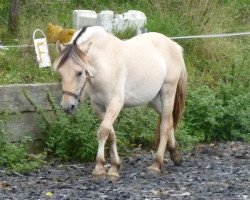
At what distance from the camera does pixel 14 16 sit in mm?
Result: 13008

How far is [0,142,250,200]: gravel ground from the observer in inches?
326

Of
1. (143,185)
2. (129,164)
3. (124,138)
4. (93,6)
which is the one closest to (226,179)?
(143,185)

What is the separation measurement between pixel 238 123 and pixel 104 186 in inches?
160

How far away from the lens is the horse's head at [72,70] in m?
8.84

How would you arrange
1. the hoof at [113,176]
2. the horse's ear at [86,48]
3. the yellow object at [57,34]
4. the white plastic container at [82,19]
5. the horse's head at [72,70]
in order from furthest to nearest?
1. the white plastic container at [82,19]
2. the yellow object at [57,34]
3. the hoof at [113,176]
4. the horse's ear at [86,48]
5. the horse's head at [72,70]

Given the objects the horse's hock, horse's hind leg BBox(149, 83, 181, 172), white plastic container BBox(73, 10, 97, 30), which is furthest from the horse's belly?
white plastic container BBox(73, 10, 97, 30)

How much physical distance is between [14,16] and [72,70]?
438 cm

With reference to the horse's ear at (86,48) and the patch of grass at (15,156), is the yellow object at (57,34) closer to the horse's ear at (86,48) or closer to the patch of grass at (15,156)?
the patch of grass at (15,156)

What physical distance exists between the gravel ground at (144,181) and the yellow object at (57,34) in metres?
2.25

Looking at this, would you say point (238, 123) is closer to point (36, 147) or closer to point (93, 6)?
point (36, 147)

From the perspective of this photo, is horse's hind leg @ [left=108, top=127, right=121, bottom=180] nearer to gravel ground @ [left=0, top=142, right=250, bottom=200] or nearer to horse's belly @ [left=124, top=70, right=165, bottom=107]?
gravel ground @ [left=0, top=142, right=250, bottom=200]

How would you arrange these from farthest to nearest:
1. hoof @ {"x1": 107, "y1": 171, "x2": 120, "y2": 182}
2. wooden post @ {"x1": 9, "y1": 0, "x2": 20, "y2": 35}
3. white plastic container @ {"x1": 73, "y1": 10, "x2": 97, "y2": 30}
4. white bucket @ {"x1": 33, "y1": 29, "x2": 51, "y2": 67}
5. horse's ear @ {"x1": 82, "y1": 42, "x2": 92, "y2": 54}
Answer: white plastic container @ {"x1": 73, "y1": 10, "x2": 97, "y2": 30}, wooden post @ {"x1": 9, "y1": 0, "x2": 20, "y2": 35}, white bucket @ {"x1": 33, "y1": 29, "x2": 51, "y2": 67}, hoof @ {"x1": 107, "y1": 171, "x2": 120, "y2": 182}, horse's ear @ {"x1": 82, "y1": 42, "x2": 92, "y2": 54}

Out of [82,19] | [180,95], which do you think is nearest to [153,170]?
[180,95]

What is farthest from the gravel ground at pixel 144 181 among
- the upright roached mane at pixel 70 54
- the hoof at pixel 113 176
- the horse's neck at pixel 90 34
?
the horse's neck at pixel 90 34
